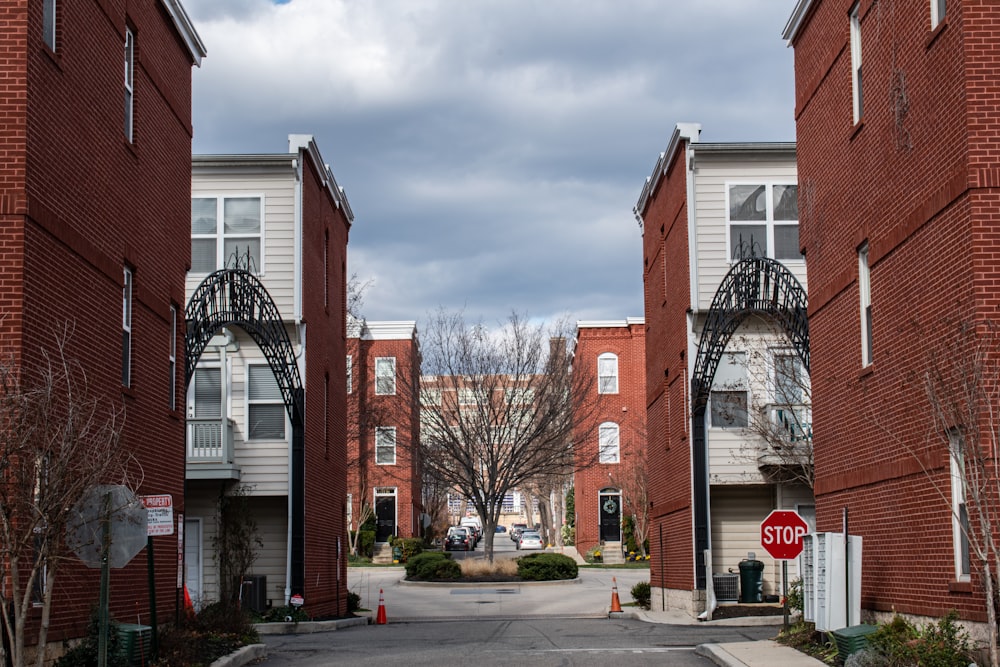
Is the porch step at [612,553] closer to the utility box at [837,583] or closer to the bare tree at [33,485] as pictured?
the utility box at [837,583]

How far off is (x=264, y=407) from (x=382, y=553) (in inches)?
1245

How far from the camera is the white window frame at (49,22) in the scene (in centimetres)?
1402

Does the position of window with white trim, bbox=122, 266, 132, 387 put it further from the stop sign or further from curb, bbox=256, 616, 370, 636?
curb, bbox=256, 616, 370, 636

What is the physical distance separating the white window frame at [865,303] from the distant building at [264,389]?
15.4 m

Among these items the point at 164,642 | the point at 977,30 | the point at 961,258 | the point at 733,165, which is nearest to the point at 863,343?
the point at 961,258

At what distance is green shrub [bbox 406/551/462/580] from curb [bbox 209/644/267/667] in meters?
23.5

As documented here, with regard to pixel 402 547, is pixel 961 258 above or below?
above

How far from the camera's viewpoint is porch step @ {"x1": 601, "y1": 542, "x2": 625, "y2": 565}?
5909 centimetres

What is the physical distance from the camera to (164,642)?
15602 mm

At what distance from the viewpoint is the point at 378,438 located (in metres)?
62.5

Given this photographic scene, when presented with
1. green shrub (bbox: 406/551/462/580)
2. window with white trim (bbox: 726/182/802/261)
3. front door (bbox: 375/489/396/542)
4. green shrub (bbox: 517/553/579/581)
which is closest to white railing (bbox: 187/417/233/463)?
window with white trim (bbox: 726/182/802/261)

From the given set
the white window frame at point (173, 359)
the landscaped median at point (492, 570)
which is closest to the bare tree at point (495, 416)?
the landscaped median at point (492, 570)

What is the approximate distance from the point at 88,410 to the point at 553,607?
2192 centimetres

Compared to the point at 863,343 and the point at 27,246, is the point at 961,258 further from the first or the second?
the point at 27,246
